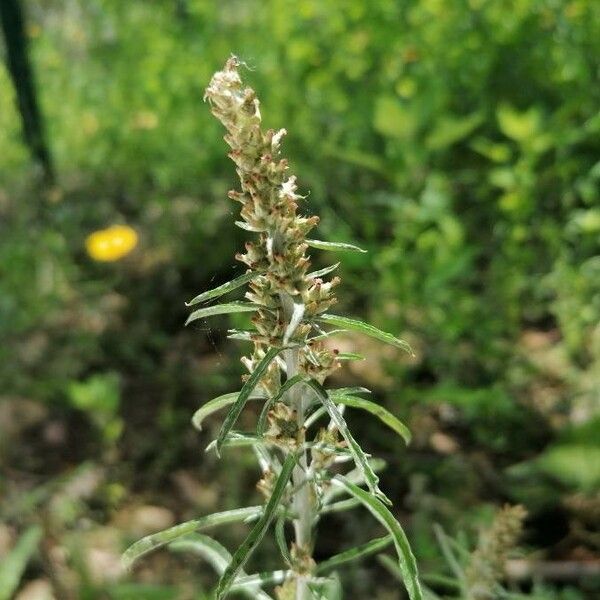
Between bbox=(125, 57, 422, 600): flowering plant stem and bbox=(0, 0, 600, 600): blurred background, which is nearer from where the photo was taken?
bbox=(125, 57, 422, 600): flowering plant stem

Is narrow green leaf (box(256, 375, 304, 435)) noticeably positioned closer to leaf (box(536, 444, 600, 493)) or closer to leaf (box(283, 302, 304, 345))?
leaf (box(283, 302, 304, 345))

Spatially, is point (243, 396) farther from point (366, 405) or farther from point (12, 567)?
point (12, 567)

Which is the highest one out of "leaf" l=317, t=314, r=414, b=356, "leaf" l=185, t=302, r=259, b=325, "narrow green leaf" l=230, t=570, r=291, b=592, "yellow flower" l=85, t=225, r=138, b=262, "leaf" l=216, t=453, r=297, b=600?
"yellow flower" l=85, t=225, r=138, b=262

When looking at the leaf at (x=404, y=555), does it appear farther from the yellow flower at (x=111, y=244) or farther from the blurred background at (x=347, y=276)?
the yellow flower at (x=111, y=244)

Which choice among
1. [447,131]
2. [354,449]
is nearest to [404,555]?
[354,449]

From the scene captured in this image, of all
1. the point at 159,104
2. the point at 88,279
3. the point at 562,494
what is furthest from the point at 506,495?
the point at 159,104

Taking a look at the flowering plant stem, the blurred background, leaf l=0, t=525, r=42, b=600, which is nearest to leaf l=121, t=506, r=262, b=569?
the flowering plant stem
